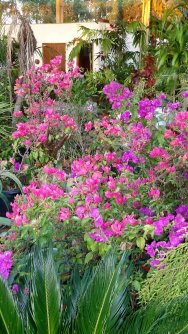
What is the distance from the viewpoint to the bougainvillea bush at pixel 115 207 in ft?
5.48

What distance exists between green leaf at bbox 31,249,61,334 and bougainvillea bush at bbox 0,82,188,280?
0.25 metres

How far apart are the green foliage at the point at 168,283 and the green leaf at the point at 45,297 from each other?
0.28 meters

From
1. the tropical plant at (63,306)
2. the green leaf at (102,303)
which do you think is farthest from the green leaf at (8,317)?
the green leaf at (102,303)

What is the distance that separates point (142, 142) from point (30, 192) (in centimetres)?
63

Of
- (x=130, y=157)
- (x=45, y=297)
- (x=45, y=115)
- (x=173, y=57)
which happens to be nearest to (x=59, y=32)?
(x=173, y=57)

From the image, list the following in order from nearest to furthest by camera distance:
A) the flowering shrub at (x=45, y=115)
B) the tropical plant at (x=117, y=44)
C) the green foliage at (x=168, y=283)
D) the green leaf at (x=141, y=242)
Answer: the green foliage at (x=168, y=283) → the green leaf at (x=141, y=242) → the flowering shrub at (x=45, y=115) → the tropical plant at (x=117, y=44)

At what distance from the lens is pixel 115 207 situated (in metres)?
1.88

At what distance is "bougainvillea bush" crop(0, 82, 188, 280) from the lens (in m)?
1.67

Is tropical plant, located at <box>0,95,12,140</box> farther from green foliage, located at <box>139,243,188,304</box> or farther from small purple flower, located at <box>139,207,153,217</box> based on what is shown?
green foliage, located at <box>139,243,188,304</box>

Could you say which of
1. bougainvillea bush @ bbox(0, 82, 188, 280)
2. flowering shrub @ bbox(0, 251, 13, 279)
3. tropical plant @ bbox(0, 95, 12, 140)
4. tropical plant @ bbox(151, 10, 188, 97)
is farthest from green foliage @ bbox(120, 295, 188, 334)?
tropical plant @ bbox(151, 10, 188, 97)

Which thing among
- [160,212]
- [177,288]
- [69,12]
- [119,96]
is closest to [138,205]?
[160,212]

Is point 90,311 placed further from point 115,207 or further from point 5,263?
point 115,207

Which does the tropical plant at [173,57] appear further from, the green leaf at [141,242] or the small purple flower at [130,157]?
the green leaf at [141,242]

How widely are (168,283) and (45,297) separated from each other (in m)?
0.38
